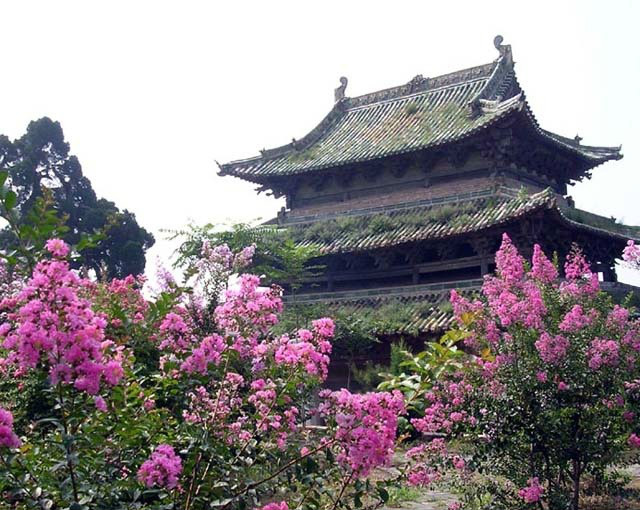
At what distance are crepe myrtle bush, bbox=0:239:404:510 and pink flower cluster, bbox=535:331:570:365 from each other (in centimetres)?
250

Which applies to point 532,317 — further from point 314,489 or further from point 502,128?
point 502,128

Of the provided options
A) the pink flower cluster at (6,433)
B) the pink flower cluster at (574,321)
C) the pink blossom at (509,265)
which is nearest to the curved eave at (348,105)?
the pink blossom at (509,265)

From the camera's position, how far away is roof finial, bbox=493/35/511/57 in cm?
2044

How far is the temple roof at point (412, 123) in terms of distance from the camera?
1797 cm

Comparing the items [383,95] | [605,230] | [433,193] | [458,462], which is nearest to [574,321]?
[458,462]

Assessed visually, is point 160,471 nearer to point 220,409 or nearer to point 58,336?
point 220,409

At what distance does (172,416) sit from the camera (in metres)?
3.76

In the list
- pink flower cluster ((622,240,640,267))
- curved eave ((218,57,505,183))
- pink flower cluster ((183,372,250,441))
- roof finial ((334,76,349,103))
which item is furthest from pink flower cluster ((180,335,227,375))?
roof finial ((334,76,349,103))

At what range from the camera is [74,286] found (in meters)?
2.86

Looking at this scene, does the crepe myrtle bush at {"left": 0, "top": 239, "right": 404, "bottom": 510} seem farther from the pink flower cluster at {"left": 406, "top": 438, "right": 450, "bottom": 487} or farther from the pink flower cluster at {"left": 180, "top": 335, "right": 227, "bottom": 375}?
the pink flower cluster at {"left": 406, "top": 438, "right": 450, "bottom": 487}

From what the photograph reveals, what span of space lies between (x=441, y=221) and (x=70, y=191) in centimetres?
2752

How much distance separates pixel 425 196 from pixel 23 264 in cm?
1572

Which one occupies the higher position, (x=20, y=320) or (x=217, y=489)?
(x=20, y=320)

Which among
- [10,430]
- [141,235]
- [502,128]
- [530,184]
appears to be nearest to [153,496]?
[10,430]
